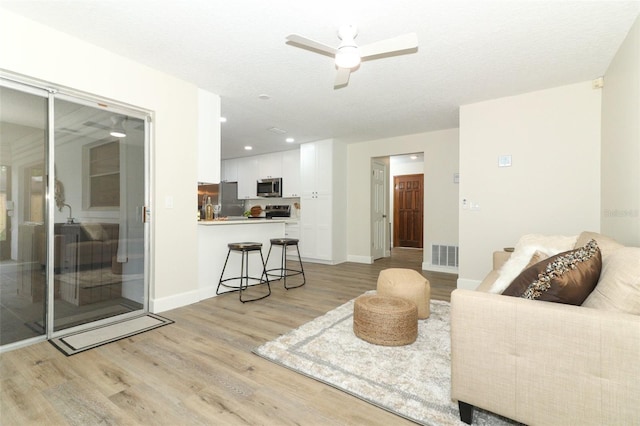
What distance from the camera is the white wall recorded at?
3.42 m

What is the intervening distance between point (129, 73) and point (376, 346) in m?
3.42

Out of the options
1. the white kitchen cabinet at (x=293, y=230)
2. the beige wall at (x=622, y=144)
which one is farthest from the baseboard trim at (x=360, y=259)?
the beige wall at (x=622, y=144)

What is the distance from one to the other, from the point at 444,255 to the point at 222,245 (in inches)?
159

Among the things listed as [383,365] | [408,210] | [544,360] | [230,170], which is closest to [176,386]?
[383,365]

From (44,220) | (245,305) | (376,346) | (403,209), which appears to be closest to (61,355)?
(44,220)

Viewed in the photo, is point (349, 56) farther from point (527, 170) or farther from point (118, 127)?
point (527, 170)

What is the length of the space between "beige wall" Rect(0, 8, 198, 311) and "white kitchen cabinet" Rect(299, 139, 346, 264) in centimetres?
316

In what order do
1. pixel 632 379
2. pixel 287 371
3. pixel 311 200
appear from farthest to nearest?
pixel 311 200 < pixel 287 371 < pixel 632 379

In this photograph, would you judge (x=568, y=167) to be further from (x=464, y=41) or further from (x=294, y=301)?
(x=294, y=301)

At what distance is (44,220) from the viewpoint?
8.10 ft

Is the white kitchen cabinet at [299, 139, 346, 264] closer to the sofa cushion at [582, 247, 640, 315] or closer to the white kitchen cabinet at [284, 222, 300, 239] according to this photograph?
the white kitchen cabinet at [284, 222, 300, 239]

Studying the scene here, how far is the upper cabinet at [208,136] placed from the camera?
11.8 ft

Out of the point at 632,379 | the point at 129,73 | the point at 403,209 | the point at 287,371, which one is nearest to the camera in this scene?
the point at 632,379

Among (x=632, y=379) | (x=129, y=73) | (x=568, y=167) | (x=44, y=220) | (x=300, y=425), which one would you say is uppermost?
(x=129, y=73)
